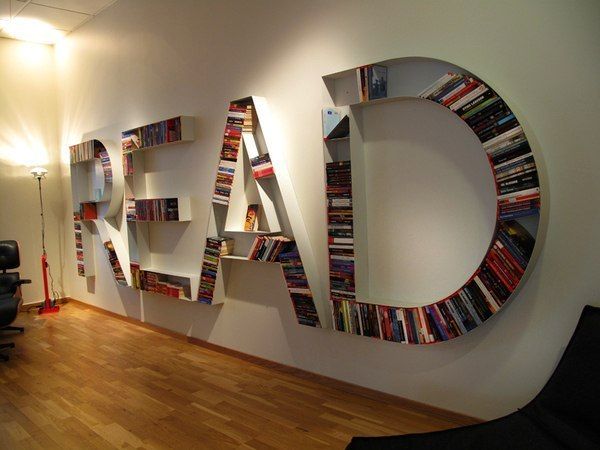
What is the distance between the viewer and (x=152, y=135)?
14.4 ft

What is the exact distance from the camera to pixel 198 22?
4.08 m

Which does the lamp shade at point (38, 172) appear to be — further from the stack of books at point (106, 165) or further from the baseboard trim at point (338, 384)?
the baseboard trim at point (338, 384)

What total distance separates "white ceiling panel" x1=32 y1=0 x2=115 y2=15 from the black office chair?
96.9 inches

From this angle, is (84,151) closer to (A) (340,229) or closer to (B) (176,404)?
(B) (176,404)

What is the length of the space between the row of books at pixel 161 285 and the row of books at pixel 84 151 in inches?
58.8

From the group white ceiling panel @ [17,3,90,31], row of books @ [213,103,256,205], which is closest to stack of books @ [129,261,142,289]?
row of books @ [213,103,256,205]

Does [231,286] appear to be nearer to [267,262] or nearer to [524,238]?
[267,262]

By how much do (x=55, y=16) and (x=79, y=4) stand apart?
1.61ft

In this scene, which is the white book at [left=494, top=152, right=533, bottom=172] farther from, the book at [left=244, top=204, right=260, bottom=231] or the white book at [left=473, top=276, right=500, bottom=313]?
the book at [left=244, top=204, right=260, bottom=231]

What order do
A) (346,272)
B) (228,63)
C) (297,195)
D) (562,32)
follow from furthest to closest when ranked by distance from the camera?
1. (228,63)
2. (297,195)
3. (346,272)
4. (562,32)

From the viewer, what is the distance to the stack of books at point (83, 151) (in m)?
5.25

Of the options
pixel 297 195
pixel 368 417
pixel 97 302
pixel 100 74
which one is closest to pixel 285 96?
pixel 297 195

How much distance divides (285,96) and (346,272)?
52.0 inches

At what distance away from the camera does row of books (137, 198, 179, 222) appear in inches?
167
